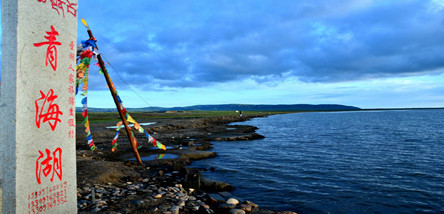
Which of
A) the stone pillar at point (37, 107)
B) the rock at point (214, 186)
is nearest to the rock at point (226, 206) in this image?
the rock at point (214, 186)

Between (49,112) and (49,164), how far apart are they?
3.85 ft

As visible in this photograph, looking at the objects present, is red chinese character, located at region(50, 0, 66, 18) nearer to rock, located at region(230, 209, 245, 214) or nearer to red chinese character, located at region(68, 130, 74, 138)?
red chinese character, located at region(68, 130, 74, 138)

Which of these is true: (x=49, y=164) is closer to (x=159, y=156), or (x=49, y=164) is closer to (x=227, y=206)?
(x=227, y=206)

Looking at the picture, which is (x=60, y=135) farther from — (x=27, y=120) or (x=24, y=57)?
(x=24, y=57)

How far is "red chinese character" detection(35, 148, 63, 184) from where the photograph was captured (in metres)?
5.36

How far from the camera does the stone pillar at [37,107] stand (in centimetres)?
492

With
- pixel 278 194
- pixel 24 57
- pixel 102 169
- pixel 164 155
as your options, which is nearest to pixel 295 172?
pixel 278 194

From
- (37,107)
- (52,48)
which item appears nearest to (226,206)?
(37,107)

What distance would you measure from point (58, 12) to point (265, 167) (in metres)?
17.7

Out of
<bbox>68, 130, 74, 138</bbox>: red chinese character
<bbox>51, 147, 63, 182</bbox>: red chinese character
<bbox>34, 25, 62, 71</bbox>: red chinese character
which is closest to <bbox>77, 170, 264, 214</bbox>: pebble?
<bbox>51, 147, 63, 182</bbox>: red chinese character

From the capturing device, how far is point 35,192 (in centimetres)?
532

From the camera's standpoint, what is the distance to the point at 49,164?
Answer: 5.63m

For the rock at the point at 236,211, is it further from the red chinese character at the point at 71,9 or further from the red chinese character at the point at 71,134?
the red chinese character at the point at 71,9

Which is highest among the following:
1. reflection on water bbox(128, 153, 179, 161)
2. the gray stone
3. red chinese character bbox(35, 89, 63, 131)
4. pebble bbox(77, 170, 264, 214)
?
red chinese character bbox(35, 89, 63, 131)
